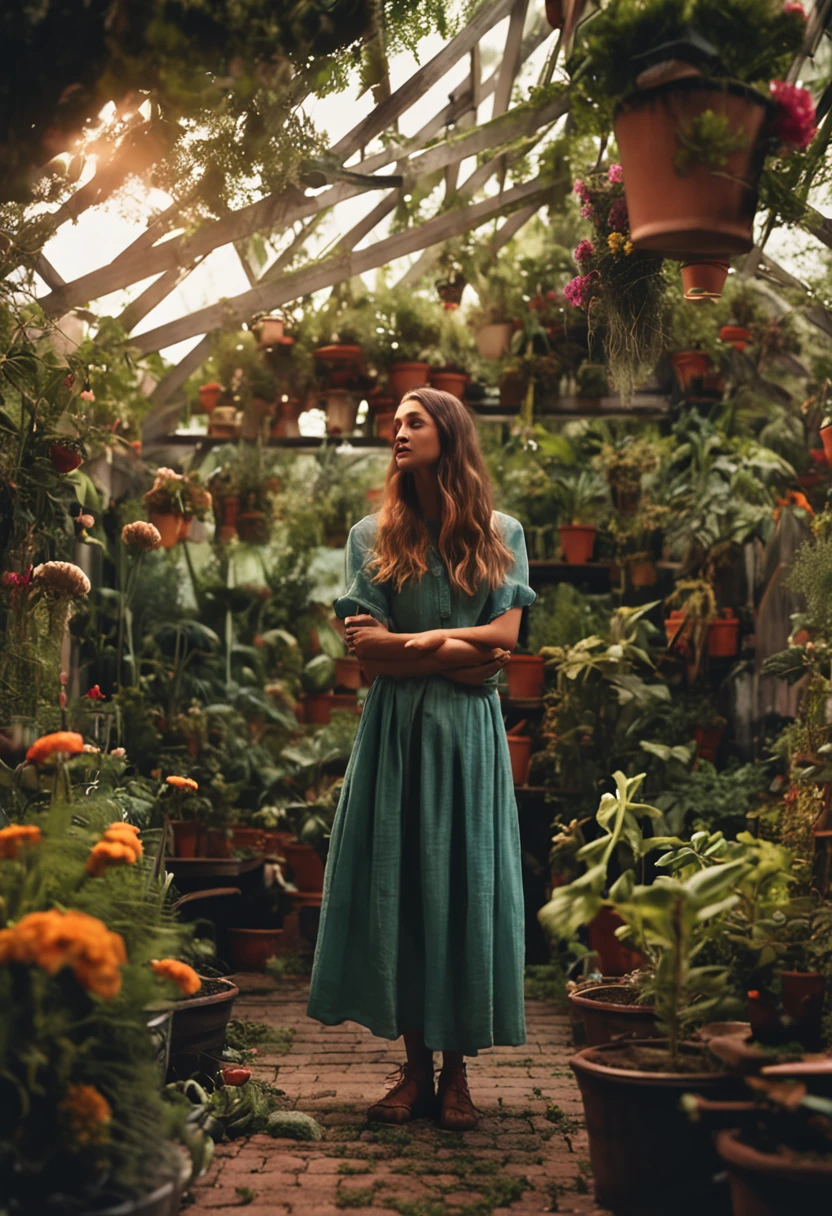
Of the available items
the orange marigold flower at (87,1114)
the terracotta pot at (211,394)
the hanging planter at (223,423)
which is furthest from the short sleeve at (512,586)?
the terracotta pot at (211,394)

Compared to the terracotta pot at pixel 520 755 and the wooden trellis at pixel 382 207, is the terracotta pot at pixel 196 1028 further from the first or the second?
the terracotta pot at pixel 520 755

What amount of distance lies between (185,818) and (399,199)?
2984 mm

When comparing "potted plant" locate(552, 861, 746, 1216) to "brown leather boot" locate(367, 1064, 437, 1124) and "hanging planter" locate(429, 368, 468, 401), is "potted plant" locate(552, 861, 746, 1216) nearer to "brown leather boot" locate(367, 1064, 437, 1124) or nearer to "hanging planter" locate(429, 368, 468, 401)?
"brown leather boot" locate(367, 1064, 437, 1124)

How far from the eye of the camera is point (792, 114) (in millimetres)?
2457

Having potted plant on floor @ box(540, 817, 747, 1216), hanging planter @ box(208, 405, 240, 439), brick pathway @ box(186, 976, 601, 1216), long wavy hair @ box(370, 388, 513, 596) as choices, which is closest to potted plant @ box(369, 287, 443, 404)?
hanging planter @ box(208, 405, 240, 439)

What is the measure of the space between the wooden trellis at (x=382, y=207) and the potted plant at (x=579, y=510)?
127 cm

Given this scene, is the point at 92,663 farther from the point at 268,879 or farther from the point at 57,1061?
the point at 57,1061

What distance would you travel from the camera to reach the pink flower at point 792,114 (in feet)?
8.07

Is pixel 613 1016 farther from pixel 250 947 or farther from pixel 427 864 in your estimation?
pixel 250 947

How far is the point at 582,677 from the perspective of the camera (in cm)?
558

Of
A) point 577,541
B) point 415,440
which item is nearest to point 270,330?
point 577,541

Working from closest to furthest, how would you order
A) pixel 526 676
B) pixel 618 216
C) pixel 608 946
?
pixel 618 216 < pixel 608 946 < pixel 526 676

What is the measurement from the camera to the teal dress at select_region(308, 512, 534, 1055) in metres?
3.12

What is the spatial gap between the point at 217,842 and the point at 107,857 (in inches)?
145
